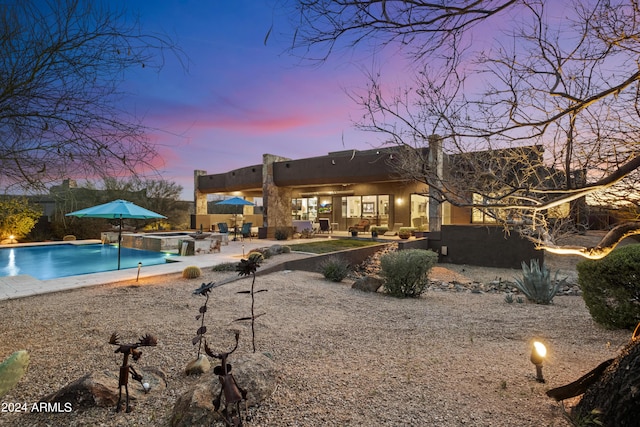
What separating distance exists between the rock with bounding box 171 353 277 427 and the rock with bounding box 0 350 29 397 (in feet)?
2.54

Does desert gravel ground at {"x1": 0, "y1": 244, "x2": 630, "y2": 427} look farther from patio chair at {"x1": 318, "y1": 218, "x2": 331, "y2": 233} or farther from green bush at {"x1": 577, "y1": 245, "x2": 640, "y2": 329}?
patio chair at {"x1": 318, "y1": 218, "x2": 331, "y2": 233}

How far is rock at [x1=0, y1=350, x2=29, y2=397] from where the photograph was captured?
1344 mm

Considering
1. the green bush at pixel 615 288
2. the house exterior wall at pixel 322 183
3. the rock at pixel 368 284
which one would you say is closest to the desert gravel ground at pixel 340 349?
the green bush at pixel 615 288

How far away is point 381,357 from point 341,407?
0.99 meters

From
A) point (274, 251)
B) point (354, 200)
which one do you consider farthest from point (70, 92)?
point (354, 200)

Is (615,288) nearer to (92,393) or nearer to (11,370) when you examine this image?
(92,393)

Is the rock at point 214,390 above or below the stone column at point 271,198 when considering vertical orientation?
below

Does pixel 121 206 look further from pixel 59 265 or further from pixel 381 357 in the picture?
pixel 381 357

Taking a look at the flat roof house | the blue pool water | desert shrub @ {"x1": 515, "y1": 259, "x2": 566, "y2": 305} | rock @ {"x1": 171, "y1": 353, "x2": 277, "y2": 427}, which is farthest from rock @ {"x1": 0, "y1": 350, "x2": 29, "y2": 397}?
the flat roof house

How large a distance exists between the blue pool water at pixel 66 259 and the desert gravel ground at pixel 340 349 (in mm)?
4483

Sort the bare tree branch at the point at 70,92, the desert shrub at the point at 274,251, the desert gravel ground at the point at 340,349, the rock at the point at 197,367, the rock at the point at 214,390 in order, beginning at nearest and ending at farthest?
the bare tree branch at the point at 70,92 < the rock at the point at 214,390 < the desert gravel ground at the point at 340,349 < the rock at the point at 197,367 < the desert shrub at the point at 274,251

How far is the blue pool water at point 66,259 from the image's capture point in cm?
893

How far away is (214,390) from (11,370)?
0.94 m

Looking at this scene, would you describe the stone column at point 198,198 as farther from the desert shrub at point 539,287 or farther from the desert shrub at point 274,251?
the desert shrub at point 539,287
